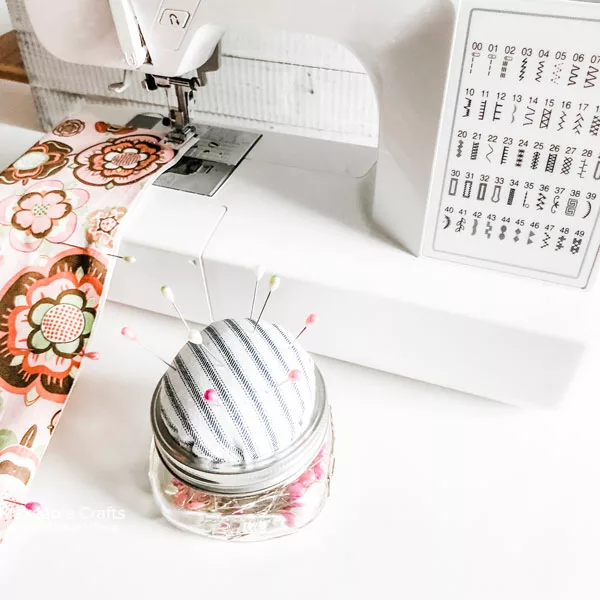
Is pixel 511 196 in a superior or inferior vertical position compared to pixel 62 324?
superior

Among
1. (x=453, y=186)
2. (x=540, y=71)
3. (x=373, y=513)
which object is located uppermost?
(x=540, y=71)

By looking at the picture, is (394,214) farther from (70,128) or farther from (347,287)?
(70,128)

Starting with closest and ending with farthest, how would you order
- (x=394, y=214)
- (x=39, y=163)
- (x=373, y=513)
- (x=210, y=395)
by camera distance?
(x=210, y=395) → (x=373, y=513) → (x=394, y=214) → (x=39, y=163)

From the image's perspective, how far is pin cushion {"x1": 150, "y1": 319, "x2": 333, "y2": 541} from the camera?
0.56 meters

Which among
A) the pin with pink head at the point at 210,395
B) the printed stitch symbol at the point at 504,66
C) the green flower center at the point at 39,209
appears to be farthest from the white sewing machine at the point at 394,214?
the pin with pink head at the point at 210,395

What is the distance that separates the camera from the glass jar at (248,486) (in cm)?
57

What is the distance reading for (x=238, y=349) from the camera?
1.93ft

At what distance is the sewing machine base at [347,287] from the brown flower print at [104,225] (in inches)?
0.8

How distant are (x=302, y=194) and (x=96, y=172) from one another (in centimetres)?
28

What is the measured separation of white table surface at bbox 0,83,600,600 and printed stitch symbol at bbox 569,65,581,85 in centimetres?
37

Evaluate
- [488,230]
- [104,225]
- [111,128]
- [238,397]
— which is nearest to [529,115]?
[488,230]

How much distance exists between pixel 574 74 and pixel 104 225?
547mm

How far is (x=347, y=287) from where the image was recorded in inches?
28.7

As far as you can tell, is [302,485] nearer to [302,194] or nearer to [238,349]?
[238,349]
